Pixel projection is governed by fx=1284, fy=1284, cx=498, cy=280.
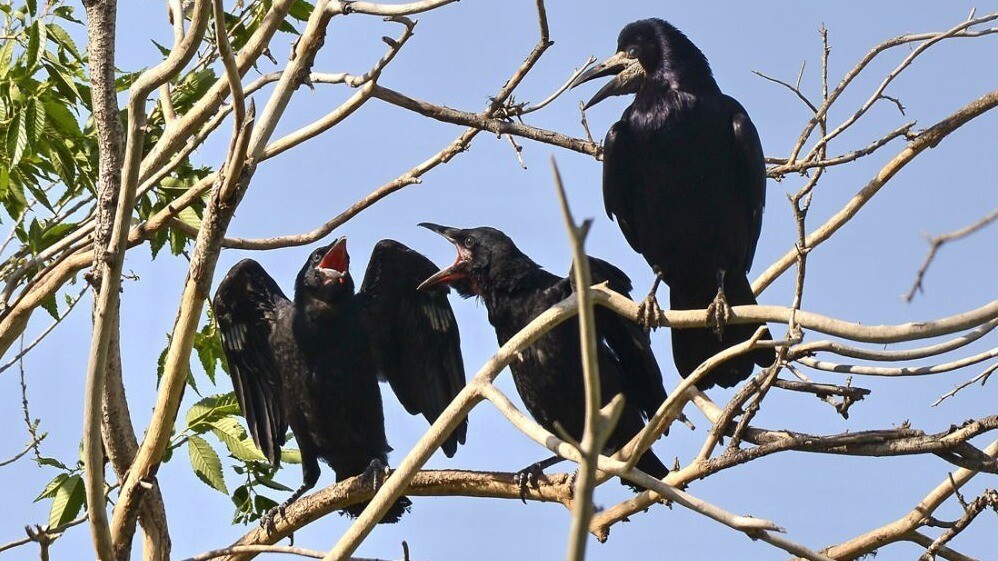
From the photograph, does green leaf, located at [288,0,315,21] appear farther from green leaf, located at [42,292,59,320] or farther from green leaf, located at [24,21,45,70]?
green leaf, located at [42,292,59,320]

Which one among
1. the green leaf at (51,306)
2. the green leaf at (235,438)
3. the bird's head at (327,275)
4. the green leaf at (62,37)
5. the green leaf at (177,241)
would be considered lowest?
the green leaf at (235,438)

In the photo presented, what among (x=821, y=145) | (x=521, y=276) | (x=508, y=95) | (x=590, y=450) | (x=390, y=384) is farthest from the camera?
(x=390, y=384)

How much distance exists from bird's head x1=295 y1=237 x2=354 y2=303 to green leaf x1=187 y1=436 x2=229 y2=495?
4.74ft

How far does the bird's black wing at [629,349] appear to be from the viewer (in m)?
5.95

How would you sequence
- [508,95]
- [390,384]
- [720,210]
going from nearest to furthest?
[508,95] < [720,210] < [390,384]

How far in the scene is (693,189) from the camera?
5738 millimetres

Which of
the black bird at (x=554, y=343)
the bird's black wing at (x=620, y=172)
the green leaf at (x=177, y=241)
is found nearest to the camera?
the green leaf at (x=177, y=241)

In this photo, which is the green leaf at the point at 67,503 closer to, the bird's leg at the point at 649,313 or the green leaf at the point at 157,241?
the green leaf at the point at 157,241

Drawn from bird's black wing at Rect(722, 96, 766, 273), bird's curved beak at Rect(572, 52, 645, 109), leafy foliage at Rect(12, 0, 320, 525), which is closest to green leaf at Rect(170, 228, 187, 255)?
leafy foliage at Rect(12, 0, 320, 525)

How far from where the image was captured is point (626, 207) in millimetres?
6152

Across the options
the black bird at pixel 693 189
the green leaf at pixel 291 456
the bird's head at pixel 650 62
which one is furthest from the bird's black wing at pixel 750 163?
the green leaf at pixel 291 456

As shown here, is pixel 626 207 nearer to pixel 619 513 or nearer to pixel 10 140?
pixel 619 513

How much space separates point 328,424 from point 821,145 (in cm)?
290

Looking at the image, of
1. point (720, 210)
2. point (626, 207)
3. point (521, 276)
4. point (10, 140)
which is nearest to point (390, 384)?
point (521, 276)
